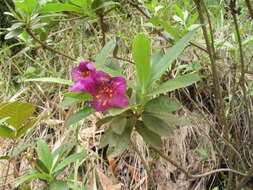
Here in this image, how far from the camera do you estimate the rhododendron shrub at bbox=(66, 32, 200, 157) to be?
0.67 m

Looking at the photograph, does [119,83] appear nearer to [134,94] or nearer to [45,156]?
[134,94]

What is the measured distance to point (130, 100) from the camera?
0.71 m

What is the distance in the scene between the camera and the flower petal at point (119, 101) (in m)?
0.67

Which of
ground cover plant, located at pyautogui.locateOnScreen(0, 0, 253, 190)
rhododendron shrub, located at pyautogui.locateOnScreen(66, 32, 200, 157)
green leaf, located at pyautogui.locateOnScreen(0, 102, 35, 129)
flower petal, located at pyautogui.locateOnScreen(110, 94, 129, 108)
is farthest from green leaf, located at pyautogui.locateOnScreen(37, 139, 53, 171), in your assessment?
flower petal, located at pyautogui.locateOnScreen(110, 94, 129, 108)

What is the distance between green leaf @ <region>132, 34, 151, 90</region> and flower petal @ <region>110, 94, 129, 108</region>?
0.19 feet

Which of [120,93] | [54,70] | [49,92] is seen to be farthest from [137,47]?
[54,70]

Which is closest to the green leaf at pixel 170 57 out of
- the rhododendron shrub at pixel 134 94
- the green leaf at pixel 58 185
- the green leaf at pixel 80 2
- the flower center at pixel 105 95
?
the rhododendron shrub at pixel 134 94

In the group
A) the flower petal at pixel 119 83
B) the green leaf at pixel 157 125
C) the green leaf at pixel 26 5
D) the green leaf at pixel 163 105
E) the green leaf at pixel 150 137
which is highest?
the green leaf at pixel 26 5

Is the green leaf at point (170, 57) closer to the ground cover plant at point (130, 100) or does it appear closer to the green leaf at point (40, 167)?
the ground cover plant at point (130, 100)

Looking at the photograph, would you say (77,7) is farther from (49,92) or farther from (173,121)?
(49,92)

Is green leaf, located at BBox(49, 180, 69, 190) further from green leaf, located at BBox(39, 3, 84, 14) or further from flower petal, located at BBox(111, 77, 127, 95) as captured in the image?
green leaf, located at BBox(39, 3, 84, 14)

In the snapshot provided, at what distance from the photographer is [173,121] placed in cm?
72

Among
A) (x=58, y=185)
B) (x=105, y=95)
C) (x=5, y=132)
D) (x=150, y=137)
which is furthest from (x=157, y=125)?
(x=5, y=132)

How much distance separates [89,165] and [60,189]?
22.7 inches
